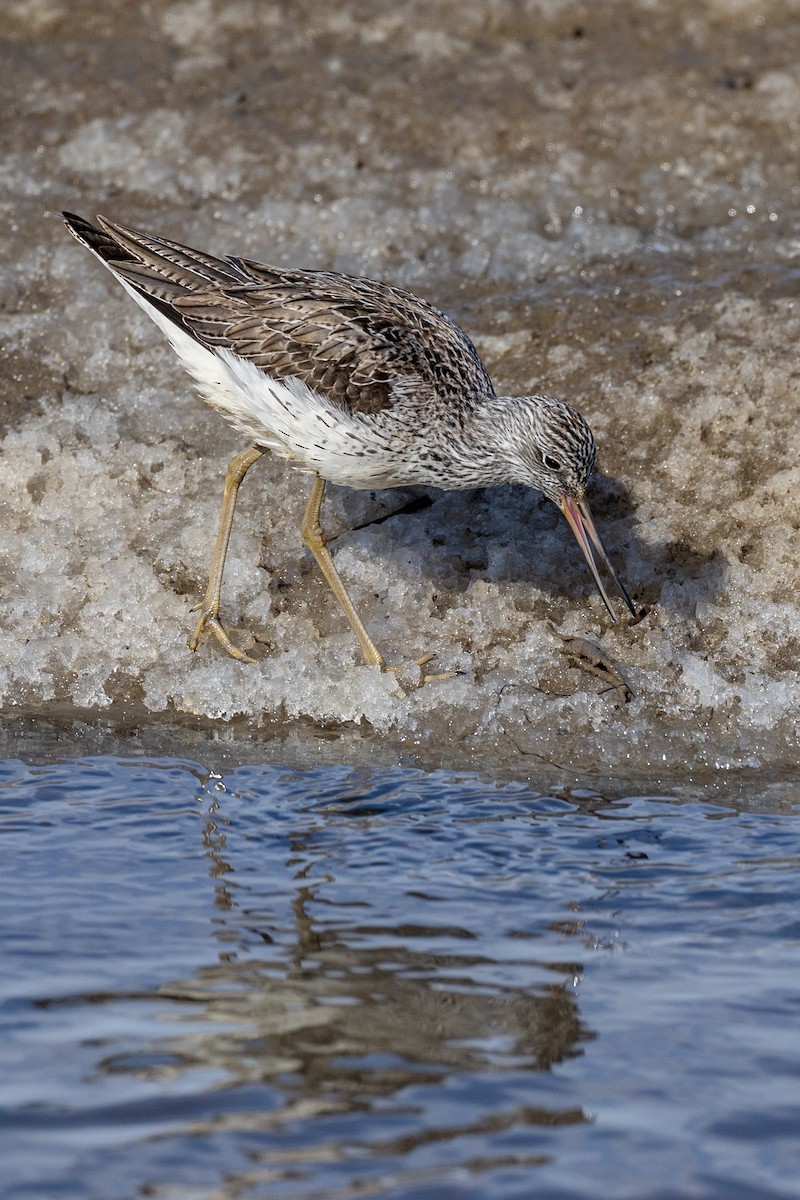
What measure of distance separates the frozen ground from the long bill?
1.23 feet

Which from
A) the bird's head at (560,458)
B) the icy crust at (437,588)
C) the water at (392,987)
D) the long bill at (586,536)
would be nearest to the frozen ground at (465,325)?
the icy crust at (437,588)

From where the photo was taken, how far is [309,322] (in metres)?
7.79

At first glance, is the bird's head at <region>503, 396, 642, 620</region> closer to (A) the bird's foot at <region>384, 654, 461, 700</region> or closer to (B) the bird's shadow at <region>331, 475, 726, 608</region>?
(B) the bird's shadow at <region>331, 475, 726, 608</region>

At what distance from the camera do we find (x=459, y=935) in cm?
Answer: 532

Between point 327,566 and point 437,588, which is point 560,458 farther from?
point 327,566

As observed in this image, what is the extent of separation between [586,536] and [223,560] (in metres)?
2.01

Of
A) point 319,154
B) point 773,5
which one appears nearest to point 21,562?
point 319,154

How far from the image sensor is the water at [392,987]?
4.07m

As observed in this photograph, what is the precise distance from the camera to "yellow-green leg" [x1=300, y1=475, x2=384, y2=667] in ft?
25.8

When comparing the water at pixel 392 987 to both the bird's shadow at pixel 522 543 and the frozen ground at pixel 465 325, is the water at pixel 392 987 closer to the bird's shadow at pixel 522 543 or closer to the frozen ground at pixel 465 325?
the frozen ground at pixel 465 325

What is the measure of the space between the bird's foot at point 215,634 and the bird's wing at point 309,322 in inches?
54.8

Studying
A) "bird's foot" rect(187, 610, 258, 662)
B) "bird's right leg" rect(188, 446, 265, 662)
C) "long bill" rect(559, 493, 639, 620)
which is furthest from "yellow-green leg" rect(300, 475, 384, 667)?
"long bill" rect(559, 493, 639, 620)

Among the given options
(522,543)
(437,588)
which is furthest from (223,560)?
(522,543)

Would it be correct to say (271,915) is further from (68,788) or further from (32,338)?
(32,338)
